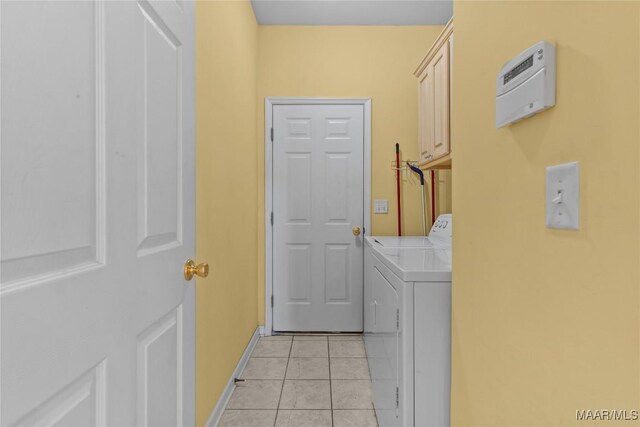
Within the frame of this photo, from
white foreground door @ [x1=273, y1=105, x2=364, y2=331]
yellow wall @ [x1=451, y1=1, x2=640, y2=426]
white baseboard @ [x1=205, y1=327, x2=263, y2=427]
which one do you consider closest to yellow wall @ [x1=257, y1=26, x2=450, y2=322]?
white foreground door @ [x1=273, y1=105, x2=364, y2=331]

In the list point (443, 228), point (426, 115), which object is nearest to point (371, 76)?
point (426, 115)

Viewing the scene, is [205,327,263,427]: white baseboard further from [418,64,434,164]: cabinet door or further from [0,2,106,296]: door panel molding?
[418,64,434,164]: cabinet door

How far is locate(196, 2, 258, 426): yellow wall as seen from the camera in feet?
5.06

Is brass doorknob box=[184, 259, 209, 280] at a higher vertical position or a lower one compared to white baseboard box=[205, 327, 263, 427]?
higher

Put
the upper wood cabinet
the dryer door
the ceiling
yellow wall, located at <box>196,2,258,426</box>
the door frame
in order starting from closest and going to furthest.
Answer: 1. the dryer door
2. yellow wall, located at <box>196,2,258,426</box>
3. the upper wood cabinet
4. the ceiling
5. the door frame

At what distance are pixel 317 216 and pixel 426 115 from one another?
3.98 feet

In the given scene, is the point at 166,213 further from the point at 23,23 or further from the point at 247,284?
the point at 247,284

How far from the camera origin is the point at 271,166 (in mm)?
3045

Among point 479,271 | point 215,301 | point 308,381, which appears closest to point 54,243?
point 479,271

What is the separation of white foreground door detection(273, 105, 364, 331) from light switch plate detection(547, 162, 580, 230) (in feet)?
7.81

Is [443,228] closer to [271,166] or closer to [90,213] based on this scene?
[271,166]

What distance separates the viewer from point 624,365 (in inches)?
20.0

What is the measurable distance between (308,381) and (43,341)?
1944mm

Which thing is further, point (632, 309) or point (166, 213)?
point (166, 213)
